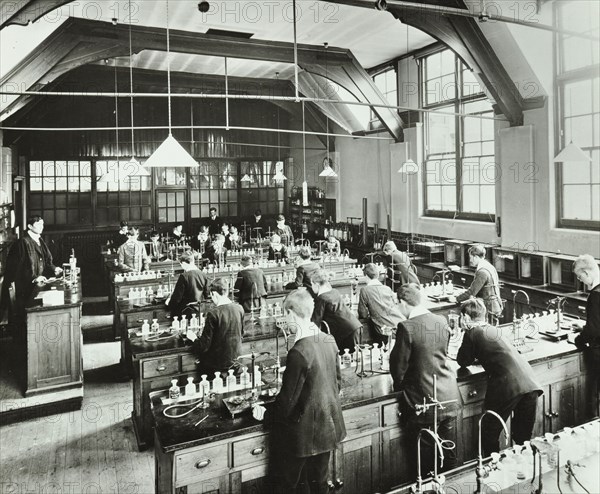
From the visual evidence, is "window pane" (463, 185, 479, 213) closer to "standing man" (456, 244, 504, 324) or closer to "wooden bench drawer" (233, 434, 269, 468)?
"standing man" (456, 244, 504, 324)

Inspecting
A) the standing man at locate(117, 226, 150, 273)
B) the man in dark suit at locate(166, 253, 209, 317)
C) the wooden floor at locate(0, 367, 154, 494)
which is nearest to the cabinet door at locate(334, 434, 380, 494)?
the wooden floor at locate(0, 367, 154, 494)

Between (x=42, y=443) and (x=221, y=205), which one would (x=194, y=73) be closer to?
(x=221, y=205)

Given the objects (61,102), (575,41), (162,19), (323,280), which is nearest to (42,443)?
(323,280)

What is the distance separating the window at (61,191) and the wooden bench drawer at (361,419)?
12208 mm

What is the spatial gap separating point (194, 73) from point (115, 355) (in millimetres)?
8774

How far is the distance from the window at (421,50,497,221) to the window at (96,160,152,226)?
8071mm

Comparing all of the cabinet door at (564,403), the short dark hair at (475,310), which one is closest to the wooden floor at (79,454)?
the short dark hair at (475,310)

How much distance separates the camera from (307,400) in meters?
3.20

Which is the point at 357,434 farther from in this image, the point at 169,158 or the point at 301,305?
the point at 169,158

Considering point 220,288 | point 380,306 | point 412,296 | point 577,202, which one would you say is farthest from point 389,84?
point 412,296

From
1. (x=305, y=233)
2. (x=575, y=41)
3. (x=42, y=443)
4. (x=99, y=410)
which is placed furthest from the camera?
(x=305, y=233)

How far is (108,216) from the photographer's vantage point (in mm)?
14398

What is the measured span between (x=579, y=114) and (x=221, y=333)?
6.61 meters

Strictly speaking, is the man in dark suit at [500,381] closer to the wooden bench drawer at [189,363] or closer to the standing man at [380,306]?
the standing man at [380,306]
